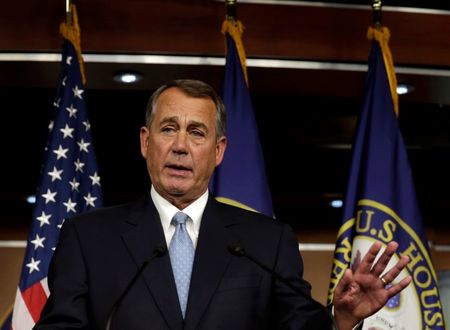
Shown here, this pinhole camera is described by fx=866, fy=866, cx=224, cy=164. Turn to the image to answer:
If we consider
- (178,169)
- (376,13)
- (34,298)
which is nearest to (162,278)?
(178,169)

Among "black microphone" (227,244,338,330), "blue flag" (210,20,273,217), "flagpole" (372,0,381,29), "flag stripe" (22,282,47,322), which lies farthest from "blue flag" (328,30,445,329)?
"black microphone" (227,244,338,330)

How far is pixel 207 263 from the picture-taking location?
2.27 m

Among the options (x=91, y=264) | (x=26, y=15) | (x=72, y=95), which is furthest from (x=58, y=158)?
(x=91, y=264)

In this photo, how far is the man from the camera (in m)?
2.16

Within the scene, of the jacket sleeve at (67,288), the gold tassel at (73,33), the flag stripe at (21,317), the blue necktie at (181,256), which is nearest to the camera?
the jacket sleeve at (67,288)

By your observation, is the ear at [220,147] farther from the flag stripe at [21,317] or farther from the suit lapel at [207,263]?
the flag stripe at [21,317]

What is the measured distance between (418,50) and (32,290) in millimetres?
2242

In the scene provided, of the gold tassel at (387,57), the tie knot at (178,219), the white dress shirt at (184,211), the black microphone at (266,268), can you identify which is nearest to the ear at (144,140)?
the white dress shirt at (184,211)

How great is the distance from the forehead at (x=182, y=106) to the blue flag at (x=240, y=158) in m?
1.32

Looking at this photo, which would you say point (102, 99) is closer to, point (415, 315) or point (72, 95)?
point (72, 95)

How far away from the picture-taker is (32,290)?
Answer: 3.57 meters

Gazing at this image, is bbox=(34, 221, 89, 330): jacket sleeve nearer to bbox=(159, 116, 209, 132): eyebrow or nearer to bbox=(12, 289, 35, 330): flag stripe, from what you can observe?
bbox=(159, 116, 209, 132): eyebrow

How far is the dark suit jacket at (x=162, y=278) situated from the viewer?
2150mm

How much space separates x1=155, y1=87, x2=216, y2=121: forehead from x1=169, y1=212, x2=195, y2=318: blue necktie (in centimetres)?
30
